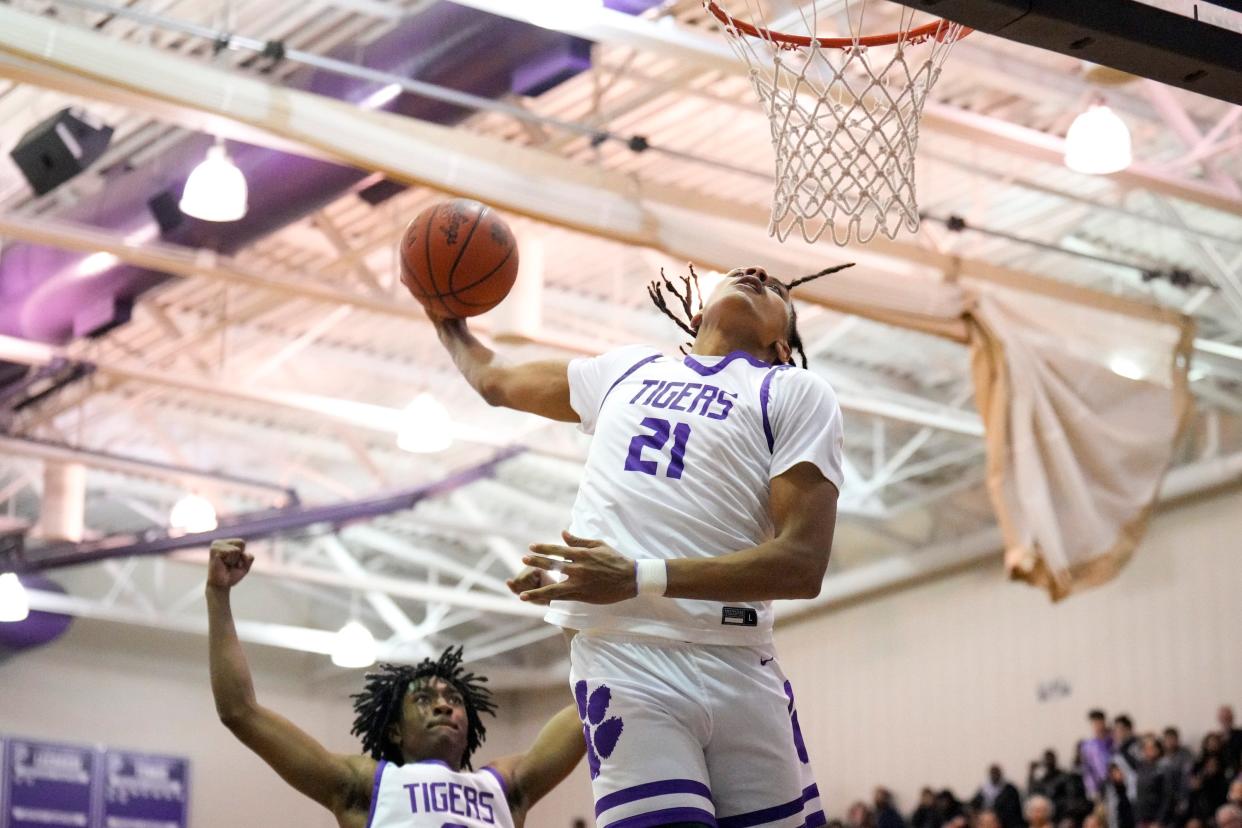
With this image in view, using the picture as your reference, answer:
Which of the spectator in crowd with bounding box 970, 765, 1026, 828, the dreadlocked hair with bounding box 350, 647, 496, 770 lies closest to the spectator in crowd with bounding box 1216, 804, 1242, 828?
the spectator in crowd with bounding box 970, 765, 1026, 828

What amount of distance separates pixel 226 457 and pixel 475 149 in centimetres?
1104

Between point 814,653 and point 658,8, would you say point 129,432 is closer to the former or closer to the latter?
point 814,653

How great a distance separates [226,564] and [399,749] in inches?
42.8

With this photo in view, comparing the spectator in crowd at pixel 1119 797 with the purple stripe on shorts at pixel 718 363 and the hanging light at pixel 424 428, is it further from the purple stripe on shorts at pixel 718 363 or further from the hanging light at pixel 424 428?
the purple stripe on shorts at pixel 718 363

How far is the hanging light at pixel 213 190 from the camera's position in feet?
33.7

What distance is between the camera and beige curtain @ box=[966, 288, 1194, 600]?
412 inches

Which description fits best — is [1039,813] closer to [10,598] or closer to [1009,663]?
[1009,663]

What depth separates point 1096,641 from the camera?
59.0 ft

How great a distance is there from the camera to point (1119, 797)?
1527 centimetres

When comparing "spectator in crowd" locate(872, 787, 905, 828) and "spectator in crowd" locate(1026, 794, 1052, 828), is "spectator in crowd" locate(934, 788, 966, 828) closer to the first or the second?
"spectator in crowd" locate(872, 787, 905, 828)

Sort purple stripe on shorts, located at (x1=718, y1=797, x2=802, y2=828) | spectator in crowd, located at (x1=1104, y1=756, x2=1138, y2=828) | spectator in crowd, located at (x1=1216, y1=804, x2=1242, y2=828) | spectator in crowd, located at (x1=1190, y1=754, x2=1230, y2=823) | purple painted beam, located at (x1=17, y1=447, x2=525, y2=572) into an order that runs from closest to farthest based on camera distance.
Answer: purple stripe on shorts, located at (x1=718, y1=797, x2=802, y2=828) < spectator in crowd, located at (x1=1216, y1=804, x2=1242, y2=828) < spectator in crowd, located at (x1=1190, y1=754, x2=1230, y2=823) < spectator in crowd, located at (x1=1104, y1=756, x2=1138, y2=828) < purple painted beam, located at (x1=17, y1=447, x2=525, y2=572)

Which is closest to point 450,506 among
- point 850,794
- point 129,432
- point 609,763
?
point 129,432

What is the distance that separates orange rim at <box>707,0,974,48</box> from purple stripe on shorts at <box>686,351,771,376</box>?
1958 mm

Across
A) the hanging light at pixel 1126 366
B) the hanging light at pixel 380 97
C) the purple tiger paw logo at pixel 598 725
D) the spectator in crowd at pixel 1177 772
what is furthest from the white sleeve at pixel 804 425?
the spectator in crowd at pixel 1177 772
